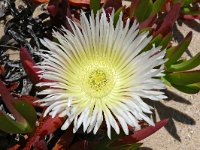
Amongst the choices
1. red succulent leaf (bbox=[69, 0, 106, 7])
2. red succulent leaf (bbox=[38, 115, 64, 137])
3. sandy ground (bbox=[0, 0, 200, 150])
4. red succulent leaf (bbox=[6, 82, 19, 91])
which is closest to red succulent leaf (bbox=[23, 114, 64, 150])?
red succulent leaf (bbox=[38, 115, 64, 137])

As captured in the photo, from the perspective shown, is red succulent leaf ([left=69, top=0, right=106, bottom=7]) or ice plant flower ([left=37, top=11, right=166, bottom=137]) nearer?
ice plant flower ([left=37, top=11, right=166, bottom=137])

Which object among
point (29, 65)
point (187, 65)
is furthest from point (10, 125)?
point (187, 65)

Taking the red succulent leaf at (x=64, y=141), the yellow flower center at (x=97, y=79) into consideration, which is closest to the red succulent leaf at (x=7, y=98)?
the red succulent leaf at (x=64, y=141)

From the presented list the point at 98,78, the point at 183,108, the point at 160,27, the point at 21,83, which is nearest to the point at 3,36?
the point at 21,83

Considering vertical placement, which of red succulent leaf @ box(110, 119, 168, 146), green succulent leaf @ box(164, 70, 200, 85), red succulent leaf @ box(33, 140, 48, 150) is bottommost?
red succulent leaf @ box(110, 119, 168, 146)

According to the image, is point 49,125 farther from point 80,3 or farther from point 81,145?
point 80,3

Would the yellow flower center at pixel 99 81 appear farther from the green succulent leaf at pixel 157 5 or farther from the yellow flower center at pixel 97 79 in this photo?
the green succulent leaf at pixel 157 5

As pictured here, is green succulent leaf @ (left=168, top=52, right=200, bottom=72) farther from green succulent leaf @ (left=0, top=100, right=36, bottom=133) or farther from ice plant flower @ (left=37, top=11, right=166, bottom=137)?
green succulent leaf @ (left=0, top=100, right=36, bottom=133)
